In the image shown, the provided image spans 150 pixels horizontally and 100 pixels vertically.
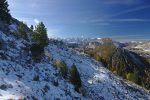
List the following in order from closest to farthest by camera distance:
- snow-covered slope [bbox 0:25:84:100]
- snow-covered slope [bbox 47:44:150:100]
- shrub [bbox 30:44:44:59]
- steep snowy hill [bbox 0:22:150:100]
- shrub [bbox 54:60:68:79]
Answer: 1. snow-covered slope [bbox 0:25:84:100]
2. steep snowy hill [bbox 0:22:150:100]
3. shrub [bbox 30:44:44:59]
4. shrub [bbox 54:60:68:79]
5. snow-covered slope [bbox 47:44:150:100]

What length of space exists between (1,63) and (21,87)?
6679mm

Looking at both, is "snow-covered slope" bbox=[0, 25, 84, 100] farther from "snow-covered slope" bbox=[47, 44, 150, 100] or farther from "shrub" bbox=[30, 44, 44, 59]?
"snow-covered slope" bbox=[47, 44, 150, 100]

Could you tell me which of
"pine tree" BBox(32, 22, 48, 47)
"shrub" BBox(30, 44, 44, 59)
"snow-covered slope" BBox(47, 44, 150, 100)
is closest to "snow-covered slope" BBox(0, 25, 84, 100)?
"shrub" BBox(30, 44, 44, 59)

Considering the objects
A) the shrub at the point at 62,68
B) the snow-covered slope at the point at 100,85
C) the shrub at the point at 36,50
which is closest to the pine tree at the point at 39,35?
the shrub at the point at 36,50

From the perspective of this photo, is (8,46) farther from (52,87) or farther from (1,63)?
(52,87)

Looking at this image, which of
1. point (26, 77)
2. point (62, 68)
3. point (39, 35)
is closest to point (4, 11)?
point (39, 35)

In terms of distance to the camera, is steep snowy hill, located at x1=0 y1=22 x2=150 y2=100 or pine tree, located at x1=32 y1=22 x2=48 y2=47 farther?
pine tree, located at x1=32 y1=22 x2=48 y2=47

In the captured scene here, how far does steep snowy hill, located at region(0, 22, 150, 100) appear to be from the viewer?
33.0m

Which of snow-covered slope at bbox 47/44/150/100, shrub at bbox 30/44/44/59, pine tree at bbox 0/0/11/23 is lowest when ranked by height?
snow-covered slope at bbox 47/44/150/100

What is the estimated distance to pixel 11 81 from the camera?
33.5 m

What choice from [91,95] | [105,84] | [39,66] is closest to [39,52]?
[39,66]

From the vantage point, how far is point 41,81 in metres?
39.8

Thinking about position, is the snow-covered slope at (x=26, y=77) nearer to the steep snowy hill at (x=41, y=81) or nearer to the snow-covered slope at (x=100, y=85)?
the steep snowy hill at (x=41, y=81)

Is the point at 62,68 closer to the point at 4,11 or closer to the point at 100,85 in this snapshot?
the point at 100,85
